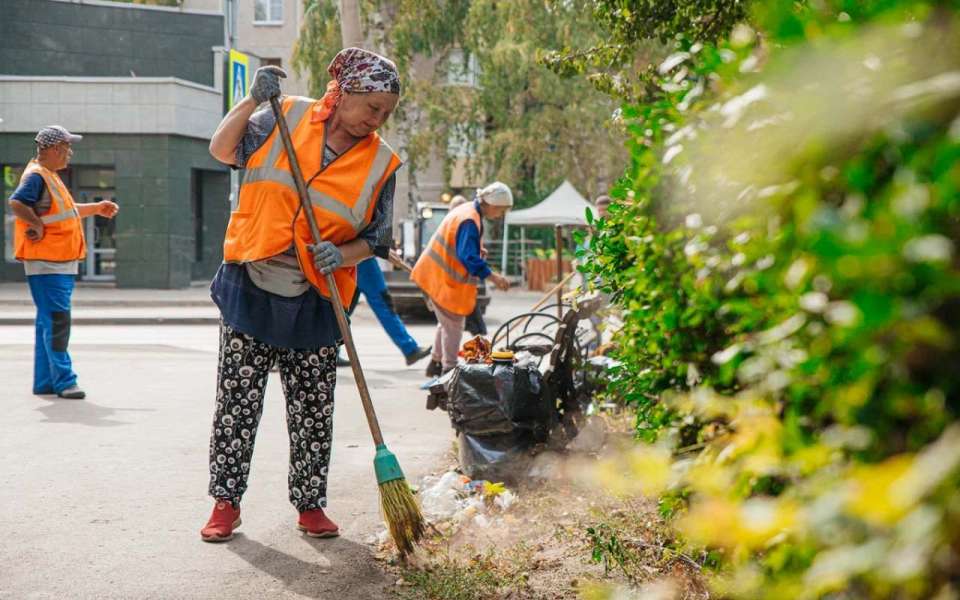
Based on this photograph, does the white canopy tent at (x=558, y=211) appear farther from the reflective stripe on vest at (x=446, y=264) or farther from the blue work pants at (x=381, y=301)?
the reflective stripe on vest at (x=446, y=264)

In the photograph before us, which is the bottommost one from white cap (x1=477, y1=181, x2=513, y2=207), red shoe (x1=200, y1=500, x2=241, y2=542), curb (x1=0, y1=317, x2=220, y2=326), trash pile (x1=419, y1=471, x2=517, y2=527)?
curb (x1=0, y1=317, x2=220, y2=326)

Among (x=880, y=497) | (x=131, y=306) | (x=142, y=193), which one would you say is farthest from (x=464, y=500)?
(x=142, y=193)

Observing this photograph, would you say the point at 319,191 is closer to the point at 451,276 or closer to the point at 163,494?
the point at 163,494

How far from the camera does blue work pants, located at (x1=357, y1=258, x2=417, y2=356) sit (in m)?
10.4

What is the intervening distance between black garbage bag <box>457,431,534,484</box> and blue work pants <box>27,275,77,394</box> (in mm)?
4061

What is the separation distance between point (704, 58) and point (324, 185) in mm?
2695

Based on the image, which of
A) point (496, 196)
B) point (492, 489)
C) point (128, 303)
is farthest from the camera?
point (128, 303)

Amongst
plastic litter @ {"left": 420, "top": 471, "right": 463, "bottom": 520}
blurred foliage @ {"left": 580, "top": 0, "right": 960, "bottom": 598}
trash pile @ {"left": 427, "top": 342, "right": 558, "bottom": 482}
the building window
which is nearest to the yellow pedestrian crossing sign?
trash pile @ {"left": 427, "top": 342, "right": 558, "bottom": 482}

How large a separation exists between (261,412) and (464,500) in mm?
1072

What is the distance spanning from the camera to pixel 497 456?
561 cm

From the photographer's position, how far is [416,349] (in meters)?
10.5

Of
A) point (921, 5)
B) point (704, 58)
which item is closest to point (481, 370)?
point (704, 58)

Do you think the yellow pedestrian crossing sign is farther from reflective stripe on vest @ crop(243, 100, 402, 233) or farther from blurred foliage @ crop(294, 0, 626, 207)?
reflective stripe on vest @ crop(243, 100, 402, 233)

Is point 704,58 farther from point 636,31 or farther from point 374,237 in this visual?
point 636,31
